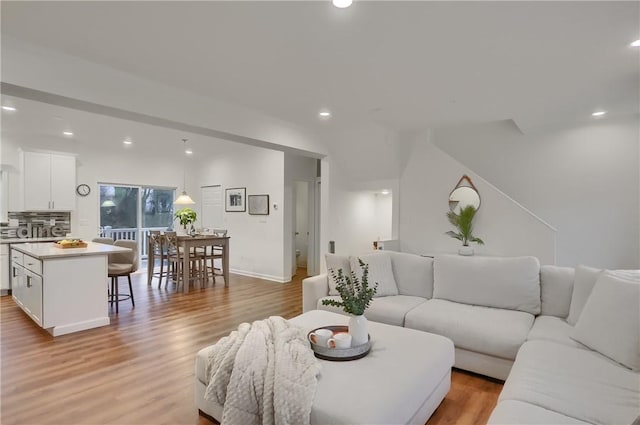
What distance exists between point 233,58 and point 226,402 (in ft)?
8.01

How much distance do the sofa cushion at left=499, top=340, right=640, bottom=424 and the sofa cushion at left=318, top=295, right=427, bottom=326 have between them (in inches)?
43.2

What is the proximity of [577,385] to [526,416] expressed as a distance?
46cm

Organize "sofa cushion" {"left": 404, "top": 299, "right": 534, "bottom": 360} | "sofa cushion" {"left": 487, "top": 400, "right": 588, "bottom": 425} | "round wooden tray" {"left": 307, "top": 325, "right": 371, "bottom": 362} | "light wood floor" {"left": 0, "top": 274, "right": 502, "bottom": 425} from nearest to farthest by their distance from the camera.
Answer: "sofa cushion" {"left": 487, "top": 400, "right": 588, "bottom": 425}
"round wooden tray" {"left": 307, "top": 325, "right": 371, "bottom": 362}
"light wood floor" {"left": 0, "top": 274, "right": 502, "bottom": 425}
"sofa cushion" {"left": 404, "top": 299, "right": 534, "bottom": 360}

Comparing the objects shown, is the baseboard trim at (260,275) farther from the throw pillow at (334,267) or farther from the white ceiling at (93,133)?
the throw pillow at (334,267)

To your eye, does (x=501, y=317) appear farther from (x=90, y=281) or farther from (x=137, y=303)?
(x=137, y=303)

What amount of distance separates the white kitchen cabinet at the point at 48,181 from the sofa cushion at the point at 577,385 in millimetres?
7059

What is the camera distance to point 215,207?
789 centimetres

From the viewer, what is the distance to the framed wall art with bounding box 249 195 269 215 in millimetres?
6715

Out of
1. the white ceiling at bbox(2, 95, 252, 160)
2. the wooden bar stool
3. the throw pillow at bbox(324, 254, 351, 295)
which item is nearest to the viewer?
the throw pillow at bbox(324, 254, 351, 295)

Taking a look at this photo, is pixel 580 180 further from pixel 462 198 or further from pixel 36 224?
pixel 36 224

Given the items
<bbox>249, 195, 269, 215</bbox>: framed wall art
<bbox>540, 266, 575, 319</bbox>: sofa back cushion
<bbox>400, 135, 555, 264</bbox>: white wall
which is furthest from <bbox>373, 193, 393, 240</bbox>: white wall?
<bbox>540, 266, 575, 319</bbox>: sofa back cushion

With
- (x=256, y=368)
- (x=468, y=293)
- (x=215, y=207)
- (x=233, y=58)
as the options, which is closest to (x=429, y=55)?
(x=233, y=58)

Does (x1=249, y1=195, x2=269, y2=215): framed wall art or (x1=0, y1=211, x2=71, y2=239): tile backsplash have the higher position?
(x1=249, y1=195, x2=269, y2=215): framed wall art

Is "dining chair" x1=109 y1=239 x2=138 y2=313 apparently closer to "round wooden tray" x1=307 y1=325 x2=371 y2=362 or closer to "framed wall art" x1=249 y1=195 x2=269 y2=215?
"framed wall art" x1=249 y1=195 x2=269 y2=215
